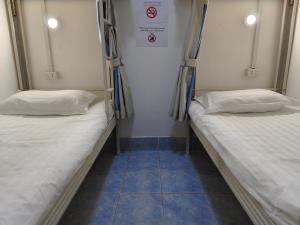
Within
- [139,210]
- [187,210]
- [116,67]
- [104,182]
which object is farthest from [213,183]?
[116,67]

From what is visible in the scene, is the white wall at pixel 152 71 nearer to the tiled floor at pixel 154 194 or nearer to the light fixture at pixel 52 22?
the tiled floor at pixel 154 194

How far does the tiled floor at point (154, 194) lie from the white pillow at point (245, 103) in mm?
671

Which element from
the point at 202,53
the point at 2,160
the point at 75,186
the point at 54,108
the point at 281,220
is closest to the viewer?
the point at 281,220

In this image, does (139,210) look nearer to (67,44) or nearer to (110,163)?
(110,163)

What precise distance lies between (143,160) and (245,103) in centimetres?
121

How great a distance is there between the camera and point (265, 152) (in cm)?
135

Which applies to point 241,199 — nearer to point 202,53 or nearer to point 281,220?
point 281,220

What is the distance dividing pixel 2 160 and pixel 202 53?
7.14 feet

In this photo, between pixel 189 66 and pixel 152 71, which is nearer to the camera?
pixel 189 66

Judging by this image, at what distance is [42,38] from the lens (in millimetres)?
2549

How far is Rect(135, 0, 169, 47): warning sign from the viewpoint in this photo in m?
2.52

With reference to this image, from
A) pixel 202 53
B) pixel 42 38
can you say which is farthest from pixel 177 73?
pixel 42 38

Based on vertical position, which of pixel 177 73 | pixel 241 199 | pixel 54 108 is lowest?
pixel 241 199

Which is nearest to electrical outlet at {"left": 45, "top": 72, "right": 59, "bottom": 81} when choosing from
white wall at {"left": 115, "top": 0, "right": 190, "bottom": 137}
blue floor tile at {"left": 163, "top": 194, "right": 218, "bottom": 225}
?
white wall at {"left": 115, "top": 0, "right": 190, "bottom": 137}
